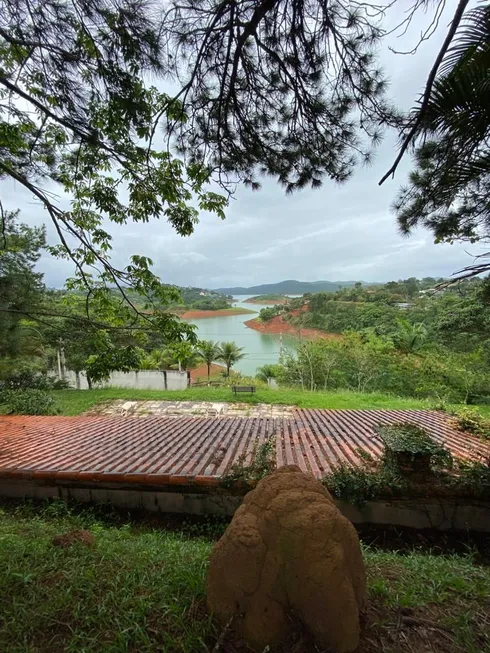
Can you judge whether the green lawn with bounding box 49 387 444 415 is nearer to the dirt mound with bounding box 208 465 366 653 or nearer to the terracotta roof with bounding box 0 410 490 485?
the terracotta roof with bounding box 0 410 490 485

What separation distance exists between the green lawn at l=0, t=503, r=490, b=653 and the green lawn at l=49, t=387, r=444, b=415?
11.9m

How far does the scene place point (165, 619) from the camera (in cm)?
192

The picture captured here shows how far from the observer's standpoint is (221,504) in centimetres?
452

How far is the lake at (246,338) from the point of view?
2888 centimetres

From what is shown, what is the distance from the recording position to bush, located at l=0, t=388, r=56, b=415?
1140 cm

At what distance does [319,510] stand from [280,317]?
3472 cm

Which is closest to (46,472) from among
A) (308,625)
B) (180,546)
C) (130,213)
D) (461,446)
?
(180,546)

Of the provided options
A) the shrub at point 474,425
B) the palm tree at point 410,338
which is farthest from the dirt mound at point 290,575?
the palm tree at point 410,338

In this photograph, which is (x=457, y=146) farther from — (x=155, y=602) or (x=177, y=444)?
(x=177, y=444)

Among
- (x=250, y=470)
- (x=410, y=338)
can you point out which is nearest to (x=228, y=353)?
(x=410, y=338)

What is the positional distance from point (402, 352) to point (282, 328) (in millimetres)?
14895

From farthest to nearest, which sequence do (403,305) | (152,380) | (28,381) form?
1. (403,305)
2. (152,380)
3. (28,381)

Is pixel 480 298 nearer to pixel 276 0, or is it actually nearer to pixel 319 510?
pixel 319 510

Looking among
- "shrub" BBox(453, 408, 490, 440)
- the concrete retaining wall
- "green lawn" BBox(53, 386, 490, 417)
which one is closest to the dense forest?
"green lawn" BBox(53, 386, 490, 417)
